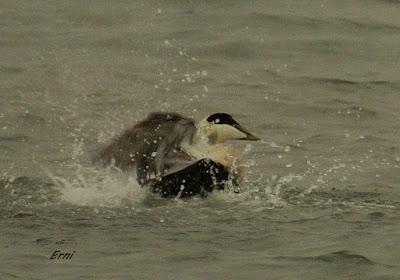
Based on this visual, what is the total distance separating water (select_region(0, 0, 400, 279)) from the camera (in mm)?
8359

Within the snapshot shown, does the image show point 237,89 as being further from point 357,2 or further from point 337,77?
point 357,2

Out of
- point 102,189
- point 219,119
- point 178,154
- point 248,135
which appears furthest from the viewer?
point 248,135

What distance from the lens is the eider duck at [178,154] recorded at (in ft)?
32.0

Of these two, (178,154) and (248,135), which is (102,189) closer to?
(178,154)

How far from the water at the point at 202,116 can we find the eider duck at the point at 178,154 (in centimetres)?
12

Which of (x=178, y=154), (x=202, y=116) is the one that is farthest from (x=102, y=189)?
(x=202, y=116)

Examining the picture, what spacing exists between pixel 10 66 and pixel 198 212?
5455 mm

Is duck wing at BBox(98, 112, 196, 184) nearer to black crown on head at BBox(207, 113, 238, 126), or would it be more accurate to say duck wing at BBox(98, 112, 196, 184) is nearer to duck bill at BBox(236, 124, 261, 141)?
black crown on head at BBox(207, 113, 238, 126)

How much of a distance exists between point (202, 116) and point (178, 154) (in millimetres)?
3140

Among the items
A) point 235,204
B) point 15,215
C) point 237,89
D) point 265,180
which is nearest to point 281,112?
point 237,89

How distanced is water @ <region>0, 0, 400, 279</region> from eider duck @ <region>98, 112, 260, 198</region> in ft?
0.40

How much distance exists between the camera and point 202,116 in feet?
42.8

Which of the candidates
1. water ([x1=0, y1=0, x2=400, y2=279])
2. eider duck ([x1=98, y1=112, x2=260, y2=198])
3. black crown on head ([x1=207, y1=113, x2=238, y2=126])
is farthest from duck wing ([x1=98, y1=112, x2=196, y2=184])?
black crown on head ([x1=207, y1=113, x2=238, y2=126])

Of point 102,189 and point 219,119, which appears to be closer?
point 102,189
